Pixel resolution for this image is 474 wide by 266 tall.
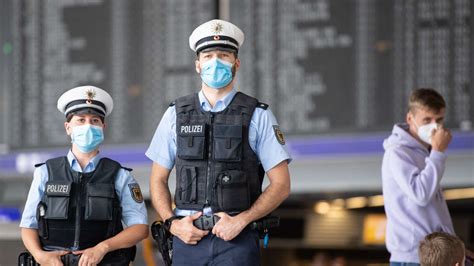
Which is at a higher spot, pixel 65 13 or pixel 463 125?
pixel 65 13

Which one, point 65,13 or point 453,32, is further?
point 65,13

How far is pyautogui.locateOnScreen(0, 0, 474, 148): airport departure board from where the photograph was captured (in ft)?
16.6

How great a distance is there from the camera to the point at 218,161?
3.08 metres

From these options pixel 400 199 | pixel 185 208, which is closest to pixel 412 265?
pixel 400 199

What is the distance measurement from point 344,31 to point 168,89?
1061mm

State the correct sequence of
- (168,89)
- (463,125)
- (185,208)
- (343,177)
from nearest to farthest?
(185,208) → (463,125) → (343,177) → (168,89)

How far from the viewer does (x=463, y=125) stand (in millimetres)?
4957

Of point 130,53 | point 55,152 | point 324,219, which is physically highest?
point 130,53

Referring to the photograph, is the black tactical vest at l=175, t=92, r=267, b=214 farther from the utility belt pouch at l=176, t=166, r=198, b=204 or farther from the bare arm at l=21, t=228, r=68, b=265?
the bare arm at l=21, t=228, r=68, b=265

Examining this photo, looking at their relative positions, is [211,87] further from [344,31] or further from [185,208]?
[344,31]

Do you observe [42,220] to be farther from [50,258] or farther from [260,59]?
[260,59]

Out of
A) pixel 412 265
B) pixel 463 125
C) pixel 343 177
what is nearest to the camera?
pixel 412 265

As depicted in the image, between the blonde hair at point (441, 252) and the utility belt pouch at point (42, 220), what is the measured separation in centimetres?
115

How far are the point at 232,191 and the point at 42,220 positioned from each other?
24.2 inches
